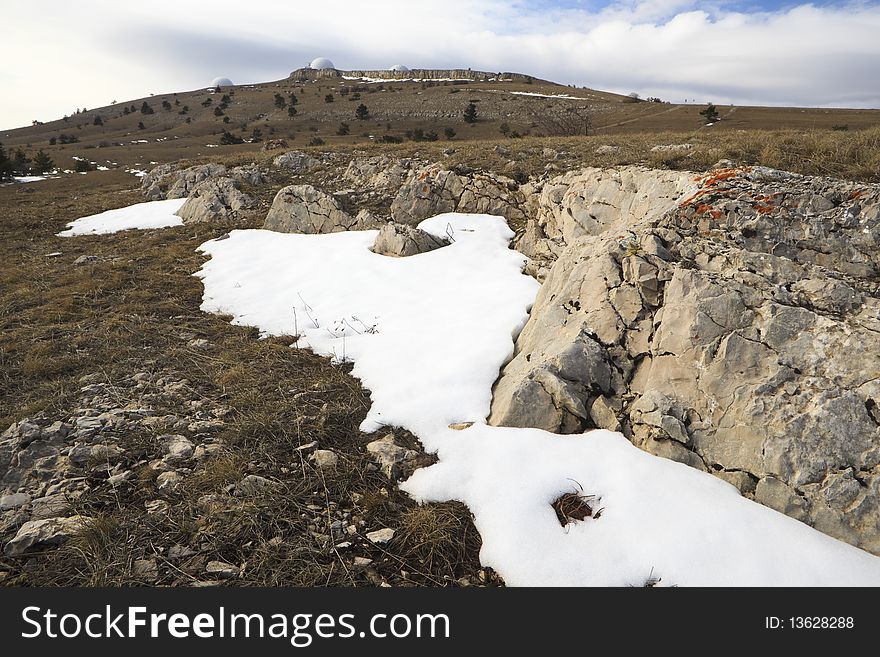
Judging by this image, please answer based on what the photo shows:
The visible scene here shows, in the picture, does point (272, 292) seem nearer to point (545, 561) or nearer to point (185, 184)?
point (545, 561)

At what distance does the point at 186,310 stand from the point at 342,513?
20.8 feet

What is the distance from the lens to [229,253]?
11.5 meters

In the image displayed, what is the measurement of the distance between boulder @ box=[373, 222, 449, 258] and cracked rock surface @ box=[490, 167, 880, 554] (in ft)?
16.1

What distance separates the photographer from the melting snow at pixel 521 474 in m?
2.85

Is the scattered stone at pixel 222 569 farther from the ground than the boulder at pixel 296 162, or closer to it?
closer to it

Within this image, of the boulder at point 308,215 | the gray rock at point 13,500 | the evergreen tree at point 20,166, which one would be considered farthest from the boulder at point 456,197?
the evergreen tree at point 20,166

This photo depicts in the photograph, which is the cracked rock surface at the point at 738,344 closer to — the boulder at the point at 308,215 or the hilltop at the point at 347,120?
the boulder at the point at 308,215

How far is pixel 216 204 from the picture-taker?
618 inches

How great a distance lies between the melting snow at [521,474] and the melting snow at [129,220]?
34.3ft

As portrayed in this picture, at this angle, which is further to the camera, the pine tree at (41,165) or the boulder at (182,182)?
the pine tree at (41,165)

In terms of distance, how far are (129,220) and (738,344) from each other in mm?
20039

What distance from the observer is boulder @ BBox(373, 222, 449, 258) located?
10117 millimetres

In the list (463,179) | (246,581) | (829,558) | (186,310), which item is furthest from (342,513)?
(463,179)

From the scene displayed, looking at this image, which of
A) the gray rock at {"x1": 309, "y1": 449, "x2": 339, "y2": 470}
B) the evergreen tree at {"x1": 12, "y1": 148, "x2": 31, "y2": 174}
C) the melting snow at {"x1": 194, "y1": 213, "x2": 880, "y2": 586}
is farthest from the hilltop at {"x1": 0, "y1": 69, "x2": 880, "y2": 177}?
the gray rock at {"x1": 309, "y1": 449, "x2": 339, "y2": 470}
